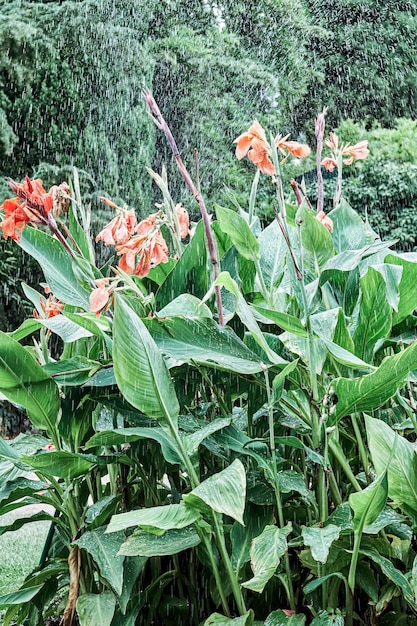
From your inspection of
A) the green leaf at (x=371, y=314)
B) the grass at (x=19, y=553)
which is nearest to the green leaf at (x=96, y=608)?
the green leaf at (x=371, y=314)

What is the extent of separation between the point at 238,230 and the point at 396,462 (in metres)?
0.33

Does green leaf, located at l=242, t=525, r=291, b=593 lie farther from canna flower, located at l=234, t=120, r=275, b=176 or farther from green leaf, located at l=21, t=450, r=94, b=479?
canna flower, located at l=234, t=120, r=275, b=176

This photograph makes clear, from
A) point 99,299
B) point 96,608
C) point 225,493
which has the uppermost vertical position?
point 99,299

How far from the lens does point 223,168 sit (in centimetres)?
1023

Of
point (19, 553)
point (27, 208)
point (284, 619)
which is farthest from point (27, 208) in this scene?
point (19, 553)

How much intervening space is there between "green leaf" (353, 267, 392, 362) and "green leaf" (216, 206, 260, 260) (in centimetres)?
14

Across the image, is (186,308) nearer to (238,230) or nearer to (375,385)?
(238,230)

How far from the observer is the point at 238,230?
82 centimetres

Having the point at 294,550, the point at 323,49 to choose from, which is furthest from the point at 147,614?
the point at 323,49

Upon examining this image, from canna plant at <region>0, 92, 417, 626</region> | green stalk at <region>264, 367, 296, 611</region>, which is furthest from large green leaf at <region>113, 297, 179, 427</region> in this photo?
green stalk at <region>264, 367, 296, 611</region>

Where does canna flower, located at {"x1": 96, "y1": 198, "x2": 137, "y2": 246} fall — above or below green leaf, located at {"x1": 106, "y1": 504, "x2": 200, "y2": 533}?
above

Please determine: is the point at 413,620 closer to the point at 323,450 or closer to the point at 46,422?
the point at 323,450

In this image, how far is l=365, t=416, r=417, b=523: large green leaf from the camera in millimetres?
757

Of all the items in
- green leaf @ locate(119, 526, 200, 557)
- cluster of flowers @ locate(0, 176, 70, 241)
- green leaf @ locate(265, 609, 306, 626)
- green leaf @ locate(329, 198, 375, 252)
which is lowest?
green leaf @ locate(265, 609, 306, 626)
